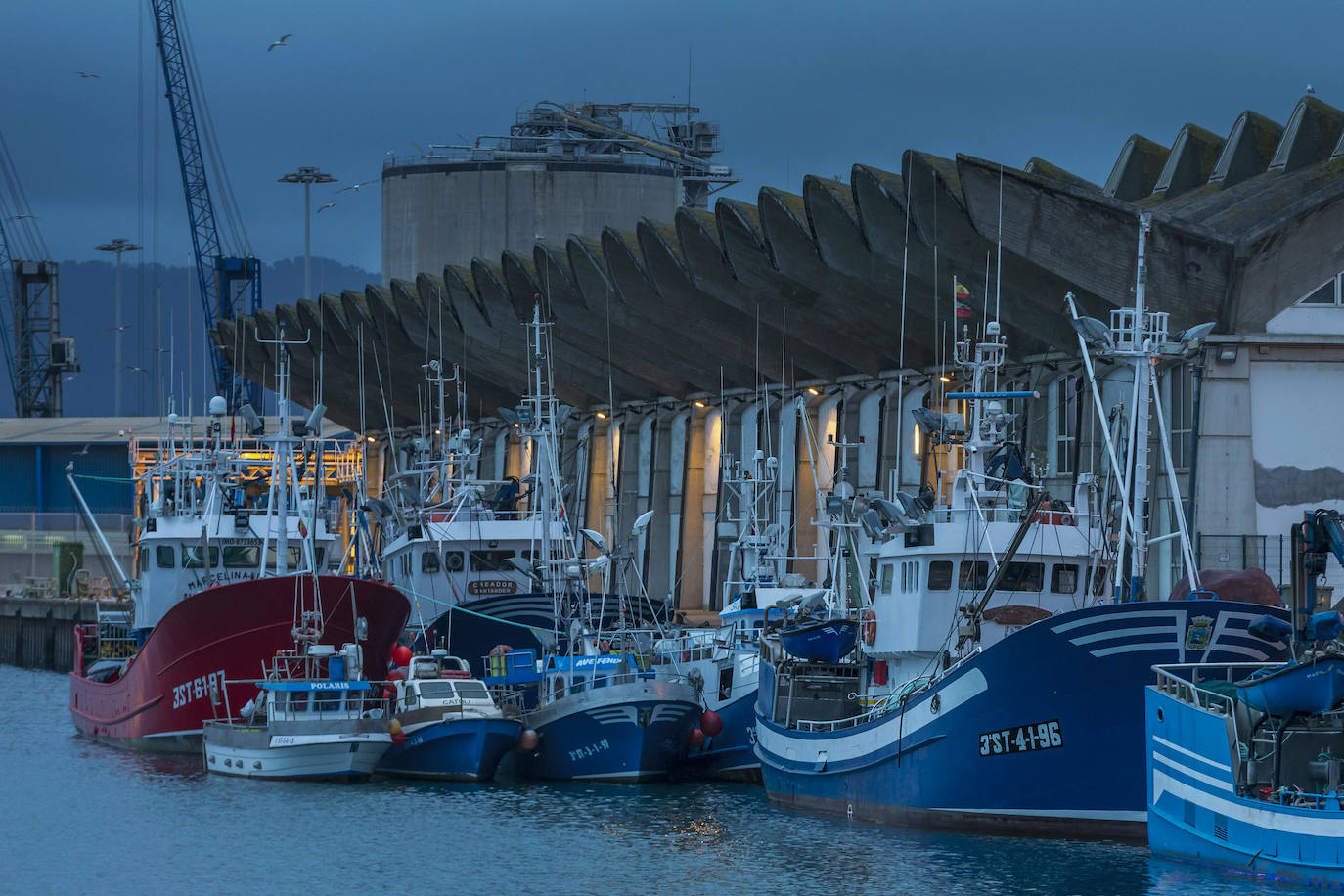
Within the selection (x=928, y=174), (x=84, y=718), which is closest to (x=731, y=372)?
(x=928, y=174)

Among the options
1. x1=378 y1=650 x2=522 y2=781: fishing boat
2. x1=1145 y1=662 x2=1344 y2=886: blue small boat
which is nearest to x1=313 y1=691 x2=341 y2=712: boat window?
x1=378 y1=650 x2=522 y2=781: fishing boat

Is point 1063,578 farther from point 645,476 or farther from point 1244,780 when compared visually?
point 645,476

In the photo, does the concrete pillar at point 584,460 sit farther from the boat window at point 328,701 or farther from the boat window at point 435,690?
the boat window at point 328,701

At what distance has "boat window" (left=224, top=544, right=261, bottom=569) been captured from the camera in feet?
163

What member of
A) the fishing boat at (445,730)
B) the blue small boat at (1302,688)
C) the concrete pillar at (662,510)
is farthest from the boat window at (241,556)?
the concrete pillar at (662,510)

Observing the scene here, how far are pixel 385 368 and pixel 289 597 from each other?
54647 millimetres

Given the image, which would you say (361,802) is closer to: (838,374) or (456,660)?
(456,660)

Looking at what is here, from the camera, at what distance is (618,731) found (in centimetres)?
4050

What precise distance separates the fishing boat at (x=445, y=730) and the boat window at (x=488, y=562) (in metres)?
11.7

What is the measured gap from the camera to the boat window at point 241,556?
49.7 metres

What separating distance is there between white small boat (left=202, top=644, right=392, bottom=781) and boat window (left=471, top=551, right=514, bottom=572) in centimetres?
1192

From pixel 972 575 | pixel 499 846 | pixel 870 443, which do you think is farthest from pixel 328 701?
pixel 870 443

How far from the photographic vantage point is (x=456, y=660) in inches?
1764

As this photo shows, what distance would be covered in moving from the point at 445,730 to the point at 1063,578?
1325cm
